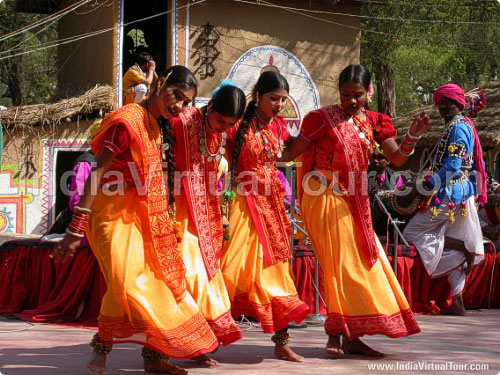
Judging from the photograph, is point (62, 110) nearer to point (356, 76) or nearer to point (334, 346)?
point (356, 76)

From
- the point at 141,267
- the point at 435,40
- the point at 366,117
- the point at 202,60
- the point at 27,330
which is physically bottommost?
the point at 27,330

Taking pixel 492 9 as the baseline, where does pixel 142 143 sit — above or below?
below

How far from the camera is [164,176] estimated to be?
4898mm

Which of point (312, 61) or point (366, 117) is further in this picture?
point (312, 61)

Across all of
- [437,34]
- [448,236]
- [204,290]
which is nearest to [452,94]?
[448,236]

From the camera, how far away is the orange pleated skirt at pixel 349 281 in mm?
5324

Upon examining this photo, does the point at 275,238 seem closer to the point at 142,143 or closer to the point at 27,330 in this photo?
the point at 142,143

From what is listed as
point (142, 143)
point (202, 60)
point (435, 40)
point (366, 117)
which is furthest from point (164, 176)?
point (435, 40)

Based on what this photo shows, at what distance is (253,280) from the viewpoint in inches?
211

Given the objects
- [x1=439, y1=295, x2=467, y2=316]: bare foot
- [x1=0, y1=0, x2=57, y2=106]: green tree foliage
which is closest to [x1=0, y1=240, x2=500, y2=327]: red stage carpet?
[x1=439, y1=295, x2=467, y2=316]: bare foot

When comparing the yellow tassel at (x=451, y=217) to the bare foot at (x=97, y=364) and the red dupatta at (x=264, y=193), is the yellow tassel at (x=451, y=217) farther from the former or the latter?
the bare foot at (x=97, y=364)

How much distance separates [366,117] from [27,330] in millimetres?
3463

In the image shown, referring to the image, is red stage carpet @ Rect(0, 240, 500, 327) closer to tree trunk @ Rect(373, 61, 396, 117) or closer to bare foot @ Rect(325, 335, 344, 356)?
bare foot @ Rect(325, 335, 344, 356)

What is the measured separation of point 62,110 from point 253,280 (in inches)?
309
